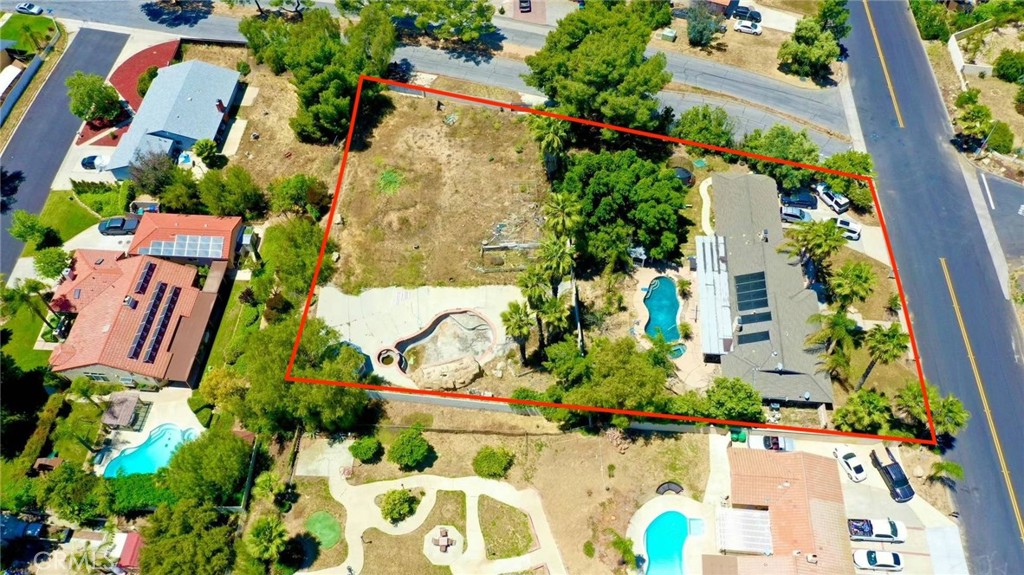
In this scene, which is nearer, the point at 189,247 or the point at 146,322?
the point at 146,322

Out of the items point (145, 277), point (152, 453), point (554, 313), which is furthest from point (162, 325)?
point (554, 313)

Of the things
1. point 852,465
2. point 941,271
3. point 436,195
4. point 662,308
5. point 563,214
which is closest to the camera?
point 852,465

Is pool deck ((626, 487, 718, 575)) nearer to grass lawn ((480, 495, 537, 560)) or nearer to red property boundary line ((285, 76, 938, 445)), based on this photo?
red property boundary line ((285, 76, 938, 445))

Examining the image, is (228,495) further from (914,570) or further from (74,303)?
(914,570)

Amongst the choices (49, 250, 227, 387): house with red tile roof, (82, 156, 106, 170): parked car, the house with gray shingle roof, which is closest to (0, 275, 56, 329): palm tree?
(49, 250, 227, 387): house with red tile roof

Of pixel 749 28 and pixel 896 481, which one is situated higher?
pixel 749 28

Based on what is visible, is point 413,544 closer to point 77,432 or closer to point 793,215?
point 77,432

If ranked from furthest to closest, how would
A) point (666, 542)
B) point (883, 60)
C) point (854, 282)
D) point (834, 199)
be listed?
1. point (883, 60)
2. point (834, 199)
3. point (854, 282)
4. point (666, 542)
